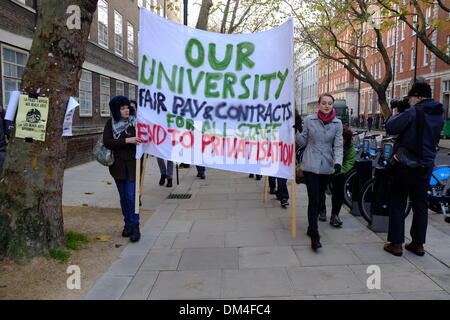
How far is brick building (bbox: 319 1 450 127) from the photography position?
34.5 meters

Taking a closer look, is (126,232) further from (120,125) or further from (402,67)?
(402,67)

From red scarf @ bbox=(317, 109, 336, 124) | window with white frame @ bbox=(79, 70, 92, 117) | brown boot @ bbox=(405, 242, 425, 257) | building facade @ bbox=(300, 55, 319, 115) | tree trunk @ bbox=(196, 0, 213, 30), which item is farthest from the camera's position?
building facade @ bbox=(300, 55, 319, 115)

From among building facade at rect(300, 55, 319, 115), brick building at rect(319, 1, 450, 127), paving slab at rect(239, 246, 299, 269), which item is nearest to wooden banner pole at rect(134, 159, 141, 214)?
paving slab at rect(239, 246, 299, 269)

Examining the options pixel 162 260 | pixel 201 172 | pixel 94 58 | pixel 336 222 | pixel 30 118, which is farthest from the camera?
pixel 94 58

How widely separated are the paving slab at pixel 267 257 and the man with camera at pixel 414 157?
3.88 feet

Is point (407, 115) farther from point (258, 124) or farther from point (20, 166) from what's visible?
point (20, 166)

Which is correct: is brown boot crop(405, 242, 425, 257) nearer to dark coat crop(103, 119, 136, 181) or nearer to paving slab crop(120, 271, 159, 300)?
paving slab crop(120, 271, 159, 300)

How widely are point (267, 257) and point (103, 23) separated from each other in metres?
16.6

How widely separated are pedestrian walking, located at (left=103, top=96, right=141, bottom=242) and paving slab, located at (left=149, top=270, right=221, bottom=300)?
130 centimetres

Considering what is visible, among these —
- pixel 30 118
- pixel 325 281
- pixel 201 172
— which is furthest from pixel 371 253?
pixel 201 172

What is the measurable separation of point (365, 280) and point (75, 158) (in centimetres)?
1080

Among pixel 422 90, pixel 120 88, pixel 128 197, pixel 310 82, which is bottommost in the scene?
pixel 128 197

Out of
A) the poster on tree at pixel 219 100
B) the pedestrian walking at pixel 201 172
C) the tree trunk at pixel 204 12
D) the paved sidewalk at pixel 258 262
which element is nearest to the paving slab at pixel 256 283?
the paved sidewalk at pixel 258 262

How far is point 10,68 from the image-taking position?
36.6 ft
